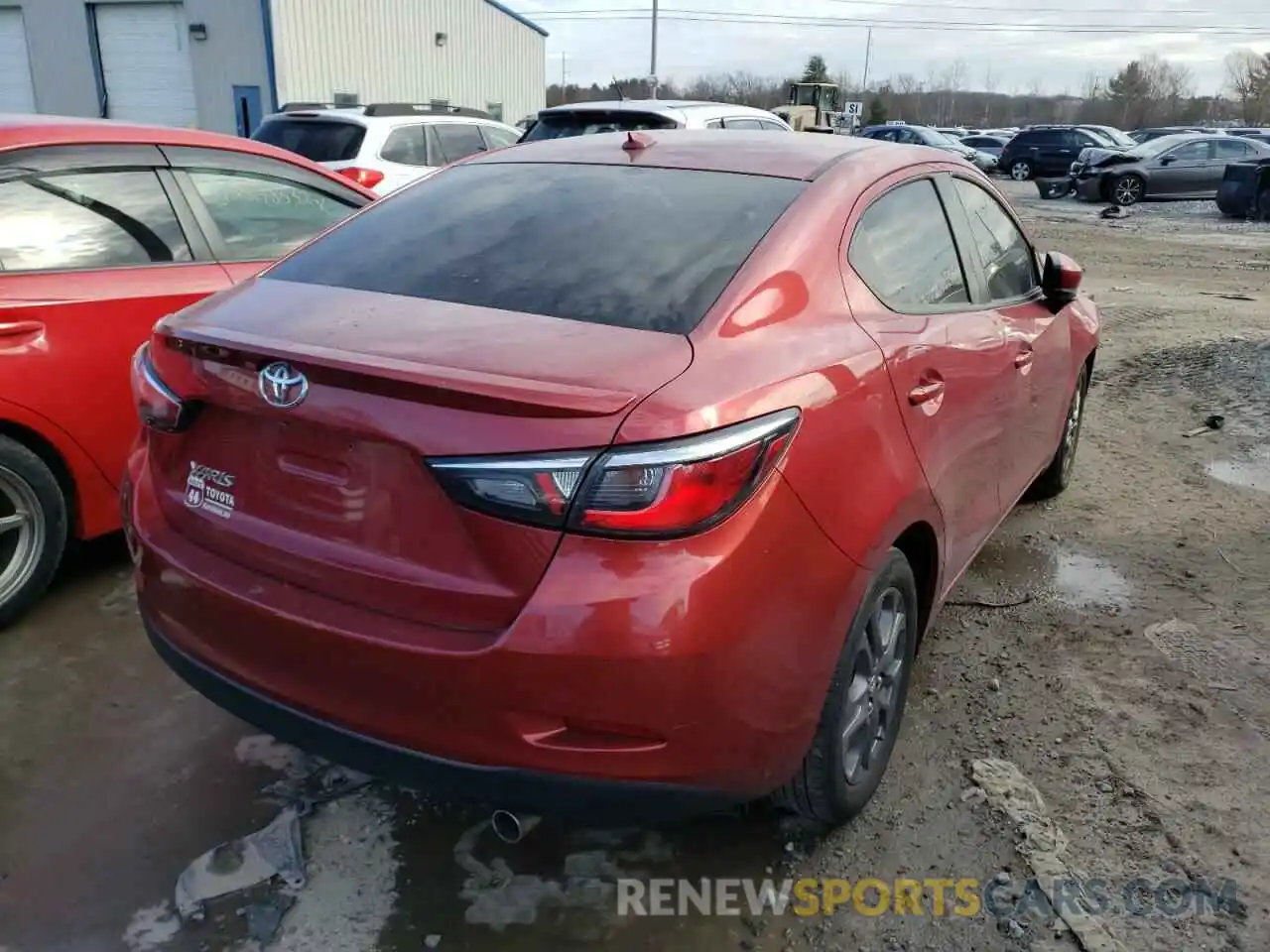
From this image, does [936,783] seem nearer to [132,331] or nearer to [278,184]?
[132,331]

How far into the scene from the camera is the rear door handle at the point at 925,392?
2637 millimetres

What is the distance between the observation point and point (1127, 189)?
22406 millimetres

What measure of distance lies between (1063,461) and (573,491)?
12.5ft

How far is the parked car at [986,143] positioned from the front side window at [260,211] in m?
37.3

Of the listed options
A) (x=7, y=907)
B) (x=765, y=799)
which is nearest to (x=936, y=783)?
(x=765, y=799)

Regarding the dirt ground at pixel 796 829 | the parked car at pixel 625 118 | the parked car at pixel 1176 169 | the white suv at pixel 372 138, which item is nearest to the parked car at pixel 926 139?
the parked car at pixel 1176 169

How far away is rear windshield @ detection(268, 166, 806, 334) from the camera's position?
238cm

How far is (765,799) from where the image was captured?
2.66 m

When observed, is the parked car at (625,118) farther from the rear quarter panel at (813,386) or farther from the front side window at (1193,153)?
the front side window at (1193,153)

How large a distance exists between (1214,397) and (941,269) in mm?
4625

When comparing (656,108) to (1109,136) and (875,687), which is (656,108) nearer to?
(875,687)

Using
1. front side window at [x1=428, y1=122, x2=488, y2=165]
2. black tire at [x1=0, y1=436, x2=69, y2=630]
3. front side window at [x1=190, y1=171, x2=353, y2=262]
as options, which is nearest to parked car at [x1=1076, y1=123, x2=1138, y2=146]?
front side window at [x1=428, y1=122, x2=488, y2=165]

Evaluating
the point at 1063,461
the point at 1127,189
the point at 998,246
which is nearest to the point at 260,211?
the point at 998,246

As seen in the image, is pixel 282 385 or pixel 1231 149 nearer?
pixel 282 385
